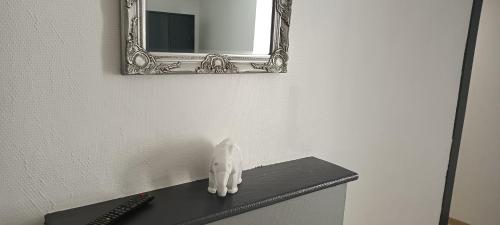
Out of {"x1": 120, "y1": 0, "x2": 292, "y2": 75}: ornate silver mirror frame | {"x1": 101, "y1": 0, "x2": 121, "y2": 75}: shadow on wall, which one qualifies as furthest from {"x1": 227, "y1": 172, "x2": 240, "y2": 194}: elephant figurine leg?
{"x1": 101, "y1": 0, "x2": 121, "y2": 75}: shadow on wall

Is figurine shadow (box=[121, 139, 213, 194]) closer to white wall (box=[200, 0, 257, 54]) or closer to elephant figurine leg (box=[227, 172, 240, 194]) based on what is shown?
elephant figurine leg (box=[227, 172, 240, 194])

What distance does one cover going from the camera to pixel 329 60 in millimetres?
1159

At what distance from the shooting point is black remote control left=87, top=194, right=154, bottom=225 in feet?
2.32

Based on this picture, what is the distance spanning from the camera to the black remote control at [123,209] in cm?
71

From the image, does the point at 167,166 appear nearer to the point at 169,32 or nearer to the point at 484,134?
the point at 169,32

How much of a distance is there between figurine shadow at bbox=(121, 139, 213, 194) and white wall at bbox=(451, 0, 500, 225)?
211 cm

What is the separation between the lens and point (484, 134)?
2293 millimetres

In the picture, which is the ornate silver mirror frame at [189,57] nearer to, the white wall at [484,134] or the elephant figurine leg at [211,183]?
the elephant figurine leg at [211,183]

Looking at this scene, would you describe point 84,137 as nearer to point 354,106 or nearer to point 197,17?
point 197,17

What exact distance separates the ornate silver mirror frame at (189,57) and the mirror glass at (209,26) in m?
0.01

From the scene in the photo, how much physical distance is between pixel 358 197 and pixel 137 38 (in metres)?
1.08

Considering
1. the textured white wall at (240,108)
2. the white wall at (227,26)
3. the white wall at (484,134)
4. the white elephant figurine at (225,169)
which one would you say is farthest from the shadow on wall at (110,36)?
the white wall at (484,134)

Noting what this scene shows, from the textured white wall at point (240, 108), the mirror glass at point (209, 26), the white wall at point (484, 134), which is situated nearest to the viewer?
the textured white wall at point (240, 108)

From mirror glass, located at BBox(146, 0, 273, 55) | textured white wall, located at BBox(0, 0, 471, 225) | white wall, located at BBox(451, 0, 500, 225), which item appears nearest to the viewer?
textured white wall, located at BBox(0, 0, 471, 225)
